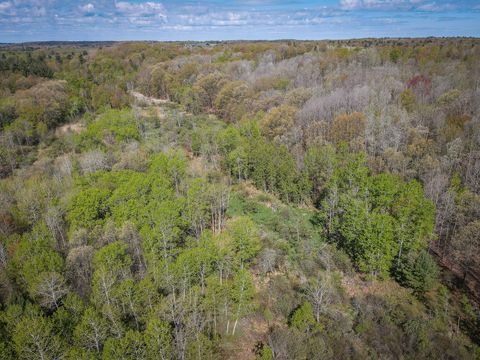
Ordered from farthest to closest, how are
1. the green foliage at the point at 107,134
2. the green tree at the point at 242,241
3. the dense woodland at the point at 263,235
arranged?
the green foliage at the point at 107,134 < the green tree at the point at 242,241 < the dense woodland at the point at 263,235

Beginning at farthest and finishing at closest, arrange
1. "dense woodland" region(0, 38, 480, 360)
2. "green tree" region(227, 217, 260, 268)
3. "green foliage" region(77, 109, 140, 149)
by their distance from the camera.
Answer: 1. "green foliage" region(77, 109, 140, 149)
2. "green tree" region(227, 217, 260, 268)
3. "dense woodland" region(0, 38, 480, 360)

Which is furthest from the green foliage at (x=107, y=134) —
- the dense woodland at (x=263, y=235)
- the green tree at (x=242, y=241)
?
the green tree at (x=242, y=241)

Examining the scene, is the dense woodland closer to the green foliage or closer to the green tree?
the green tree

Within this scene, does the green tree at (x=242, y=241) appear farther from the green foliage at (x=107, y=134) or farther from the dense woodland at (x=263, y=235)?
the green foliage at (x=107, y=134)

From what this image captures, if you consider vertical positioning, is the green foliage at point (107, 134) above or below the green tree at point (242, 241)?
above

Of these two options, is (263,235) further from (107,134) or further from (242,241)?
(107,134)

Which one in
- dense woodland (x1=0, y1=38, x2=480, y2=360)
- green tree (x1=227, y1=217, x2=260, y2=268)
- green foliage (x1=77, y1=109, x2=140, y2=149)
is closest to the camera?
dense woodland (x1=0, y1=38, x2=480, y2=360)

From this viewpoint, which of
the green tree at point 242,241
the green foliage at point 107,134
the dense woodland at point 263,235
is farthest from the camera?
the green foliage at point 107,134

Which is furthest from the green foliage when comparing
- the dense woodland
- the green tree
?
the green tree

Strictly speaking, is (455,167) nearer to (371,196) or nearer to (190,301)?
(371,196)
